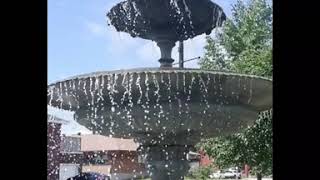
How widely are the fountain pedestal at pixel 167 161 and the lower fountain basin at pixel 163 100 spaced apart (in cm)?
10

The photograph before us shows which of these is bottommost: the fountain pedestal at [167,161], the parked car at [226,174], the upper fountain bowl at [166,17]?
→ the parked car at [226,174]

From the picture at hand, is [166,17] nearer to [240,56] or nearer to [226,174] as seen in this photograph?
[240,56]

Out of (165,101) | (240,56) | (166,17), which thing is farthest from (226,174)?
(165,101)

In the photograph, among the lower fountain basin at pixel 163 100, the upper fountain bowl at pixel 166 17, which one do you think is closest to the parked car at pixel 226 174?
the upper fountain bowl at pixel 166 17

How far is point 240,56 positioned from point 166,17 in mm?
6689

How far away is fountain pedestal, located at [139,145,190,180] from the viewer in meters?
4.48

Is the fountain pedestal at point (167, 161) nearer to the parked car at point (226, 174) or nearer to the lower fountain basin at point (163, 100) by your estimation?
the lower fountain basin at point (163, 100)

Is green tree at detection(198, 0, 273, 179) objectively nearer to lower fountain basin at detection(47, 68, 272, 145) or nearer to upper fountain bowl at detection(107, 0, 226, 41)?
upper fountain bowl at detection(107, 0, 226, 41)

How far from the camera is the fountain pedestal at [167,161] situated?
4.48 meters

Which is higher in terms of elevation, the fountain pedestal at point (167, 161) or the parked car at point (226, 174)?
the fountain pedestal at point (167, 161)

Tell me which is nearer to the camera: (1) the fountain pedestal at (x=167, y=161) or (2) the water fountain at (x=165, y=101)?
(2) the water fountain at (x=165, y=101)
